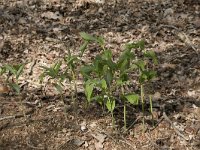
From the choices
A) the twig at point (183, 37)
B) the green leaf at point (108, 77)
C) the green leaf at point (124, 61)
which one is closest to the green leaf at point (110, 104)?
the green leaf at point (108, 77)

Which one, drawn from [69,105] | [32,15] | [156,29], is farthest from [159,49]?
[32,15]

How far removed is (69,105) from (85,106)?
177 millimetres

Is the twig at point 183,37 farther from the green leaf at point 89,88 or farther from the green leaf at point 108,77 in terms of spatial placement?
the green leaf at point 89,88

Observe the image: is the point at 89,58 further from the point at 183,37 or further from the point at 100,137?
the point at 100,137

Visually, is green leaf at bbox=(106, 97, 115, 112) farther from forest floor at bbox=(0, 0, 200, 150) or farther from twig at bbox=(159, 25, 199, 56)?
twig at bbox=(159, 25, 199, 56)

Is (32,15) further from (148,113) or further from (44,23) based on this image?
(148,113)

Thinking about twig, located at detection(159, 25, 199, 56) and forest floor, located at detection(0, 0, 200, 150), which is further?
twig, located at detection(159, 25, 199, 56)

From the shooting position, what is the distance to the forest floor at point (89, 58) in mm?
3676

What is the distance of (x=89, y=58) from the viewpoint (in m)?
4.93

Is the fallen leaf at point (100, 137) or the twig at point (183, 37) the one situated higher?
the twig at point (183, 37)

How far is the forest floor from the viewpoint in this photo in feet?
12.1

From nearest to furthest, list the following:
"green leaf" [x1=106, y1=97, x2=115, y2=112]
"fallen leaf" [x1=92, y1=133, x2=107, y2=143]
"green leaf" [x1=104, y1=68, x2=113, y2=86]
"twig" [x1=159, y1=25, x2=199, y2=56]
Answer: "green leaf" [x1=104, y1=68, x2=113, y2=86]
"green leaf" [x1=106, y1=97, x2=115, y2=112]
"fallen leaf" [x1=92, y1=133, x2=107, y2=143]
"twig" [x1=159, y1=25, x2=199, y2=56]

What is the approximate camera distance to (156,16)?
5773 mm

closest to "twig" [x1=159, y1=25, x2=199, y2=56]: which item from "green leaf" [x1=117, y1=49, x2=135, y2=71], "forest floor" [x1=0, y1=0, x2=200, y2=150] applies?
"forest floor" [x1=0, y1=0, x2=200, y2=150]
